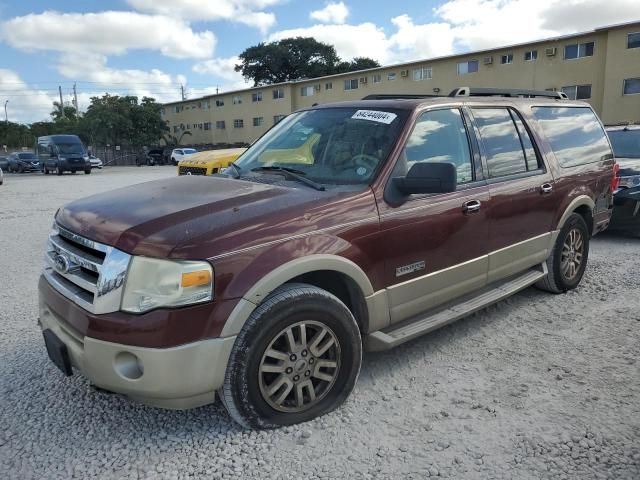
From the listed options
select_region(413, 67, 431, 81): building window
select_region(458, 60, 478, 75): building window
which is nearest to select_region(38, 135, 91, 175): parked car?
select_region(413, 67, 431, 81): building window

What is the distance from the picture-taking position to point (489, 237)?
3.77 m

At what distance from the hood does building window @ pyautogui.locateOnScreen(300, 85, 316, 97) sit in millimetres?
45825

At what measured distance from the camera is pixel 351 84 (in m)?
43.3

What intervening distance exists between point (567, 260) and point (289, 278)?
3.45 metres

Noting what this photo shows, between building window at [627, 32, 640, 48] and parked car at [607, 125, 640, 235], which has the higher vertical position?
building window at [627, 32, 640, 48]

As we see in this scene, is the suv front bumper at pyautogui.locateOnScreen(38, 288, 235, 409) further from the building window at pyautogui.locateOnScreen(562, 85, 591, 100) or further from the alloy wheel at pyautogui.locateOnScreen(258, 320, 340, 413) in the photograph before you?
the building window at pyautogui.locateOnScreen(562, 85, 591, 100)

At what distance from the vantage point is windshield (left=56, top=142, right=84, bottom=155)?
3000 cm

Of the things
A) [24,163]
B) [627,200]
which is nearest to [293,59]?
[24,163]

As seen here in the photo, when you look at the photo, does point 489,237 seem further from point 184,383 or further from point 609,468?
point 184,383

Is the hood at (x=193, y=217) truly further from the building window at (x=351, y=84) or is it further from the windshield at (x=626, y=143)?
the building window at (x=351, y=84)

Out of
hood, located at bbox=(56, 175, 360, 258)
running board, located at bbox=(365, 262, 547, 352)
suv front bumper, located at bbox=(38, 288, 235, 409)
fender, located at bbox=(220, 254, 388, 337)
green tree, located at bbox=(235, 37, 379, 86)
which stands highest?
green tree, located at bbox=(235, 37, 379, 86)

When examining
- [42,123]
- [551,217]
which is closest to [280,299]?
[551,217]

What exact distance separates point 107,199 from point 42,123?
315 feet

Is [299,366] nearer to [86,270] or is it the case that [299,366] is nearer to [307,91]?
[86,270]
